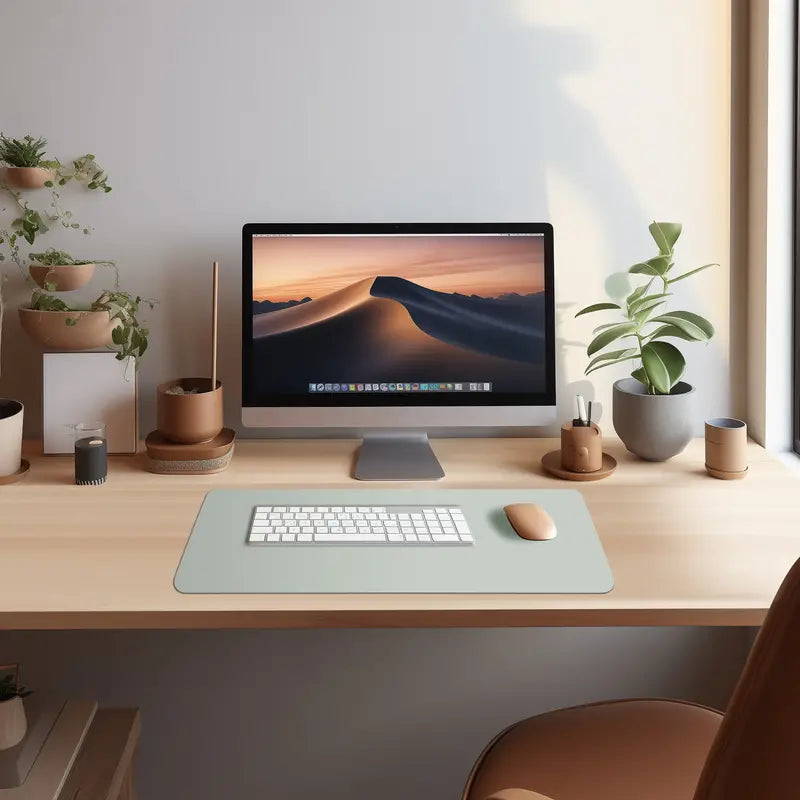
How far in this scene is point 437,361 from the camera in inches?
71.2

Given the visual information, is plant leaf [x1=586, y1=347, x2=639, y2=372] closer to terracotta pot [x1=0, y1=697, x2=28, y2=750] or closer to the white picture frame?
the white picture frame

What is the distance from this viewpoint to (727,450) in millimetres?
1714

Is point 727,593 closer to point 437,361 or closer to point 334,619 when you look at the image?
point 334,619

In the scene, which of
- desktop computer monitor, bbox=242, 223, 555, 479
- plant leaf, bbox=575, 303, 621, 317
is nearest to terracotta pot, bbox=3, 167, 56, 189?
desktop computer monitor, bbox=242, 223, 555, 479

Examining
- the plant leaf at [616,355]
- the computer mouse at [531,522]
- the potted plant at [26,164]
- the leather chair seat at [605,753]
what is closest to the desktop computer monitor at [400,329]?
the plant leaf at [616,355]

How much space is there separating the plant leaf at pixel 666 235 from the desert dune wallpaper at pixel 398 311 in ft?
0.78

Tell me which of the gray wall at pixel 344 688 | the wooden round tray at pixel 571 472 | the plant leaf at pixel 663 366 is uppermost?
the plant leaf at pixel 663 366

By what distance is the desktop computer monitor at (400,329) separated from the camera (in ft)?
5.89

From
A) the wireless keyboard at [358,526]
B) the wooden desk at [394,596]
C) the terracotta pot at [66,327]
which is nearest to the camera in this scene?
the wooden desk at [394,596]

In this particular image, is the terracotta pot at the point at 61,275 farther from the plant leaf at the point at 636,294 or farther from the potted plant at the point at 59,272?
the plant leaf at the point at 636,294

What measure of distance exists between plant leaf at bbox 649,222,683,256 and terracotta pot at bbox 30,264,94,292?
115 centimetres

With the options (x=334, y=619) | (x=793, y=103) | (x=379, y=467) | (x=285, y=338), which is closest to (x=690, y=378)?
(x=793, y=103)

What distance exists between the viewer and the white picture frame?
1.85 meters

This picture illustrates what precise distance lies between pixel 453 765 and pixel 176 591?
1051 mm
